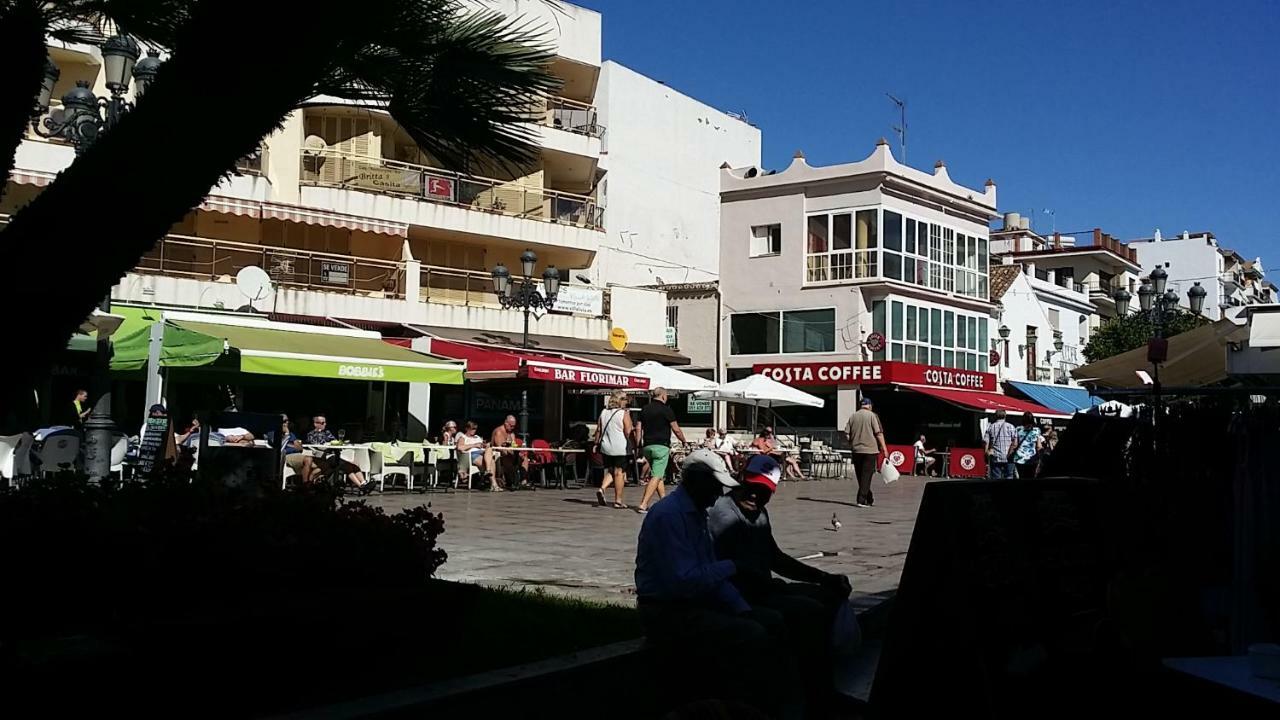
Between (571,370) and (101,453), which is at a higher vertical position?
(571,370)

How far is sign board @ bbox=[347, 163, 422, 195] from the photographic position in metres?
28.3

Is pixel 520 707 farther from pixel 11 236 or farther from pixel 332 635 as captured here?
pixel 11 236

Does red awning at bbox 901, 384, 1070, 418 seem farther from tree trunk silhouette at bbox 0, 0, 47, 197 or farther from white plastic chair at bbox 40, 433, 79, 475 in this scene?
tree trunk silhouette at bbox 0, 0, 47, 197

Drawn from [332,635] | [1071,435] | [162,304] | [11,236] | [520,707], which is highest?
[162,304]

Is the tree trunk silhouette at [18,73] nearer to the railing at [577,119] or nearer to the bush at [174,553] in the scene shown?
the bush at [174,553]

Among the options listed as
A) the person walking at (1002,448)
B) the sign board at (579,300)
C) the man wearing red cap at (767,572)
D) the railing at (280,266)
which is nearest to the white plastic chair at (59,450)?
the man wearing red cap at (767,572)

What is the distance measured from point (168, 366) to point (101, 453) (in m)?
4.72

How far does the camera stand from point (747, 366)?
134 feet

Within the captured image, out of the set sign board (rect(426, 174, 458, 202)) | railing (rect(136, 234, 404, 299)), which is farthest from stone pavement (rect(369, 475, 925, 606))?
sign board (rect(426, 174, 458, 202))

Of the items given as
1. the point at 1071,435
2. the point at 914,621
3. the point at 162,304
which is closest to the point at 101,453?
Result: the point at 1071,435

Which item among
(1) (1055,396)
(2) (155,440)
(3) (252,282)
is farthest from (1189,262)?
(2) (155,440)

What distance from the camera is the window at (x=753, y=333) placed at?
40969 millimetres

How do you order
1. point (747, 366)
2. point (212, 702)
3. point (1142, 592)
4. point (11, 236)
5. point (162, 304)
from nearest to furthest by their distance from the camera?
point (11, 236) → point (1142, 592) → point (212, 702) → point (162, 304) → point (747, 366)

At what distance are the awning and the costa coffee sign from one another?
26.3 metres
